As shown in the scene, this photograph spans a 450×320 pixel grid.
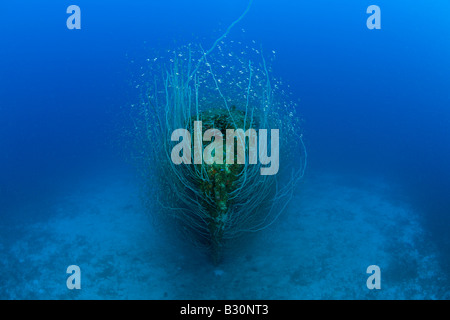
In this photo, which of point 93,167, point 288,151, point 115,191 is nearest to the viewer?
point 288,151

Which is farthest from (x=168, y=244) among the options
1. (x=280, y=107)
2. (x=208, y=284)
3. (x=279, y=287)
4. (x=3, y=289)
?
(x=280, y=107)

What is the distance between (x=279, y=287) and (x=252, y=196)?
1.42 meters

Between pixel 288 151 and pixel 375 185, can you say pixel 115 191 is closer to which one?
pixel 288 151

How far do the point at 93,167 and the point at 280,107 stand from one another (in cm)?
536

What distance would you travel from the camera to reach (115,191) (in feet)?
24.8

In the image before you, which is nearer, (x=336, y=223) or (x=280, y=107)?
(x=280, y=107)

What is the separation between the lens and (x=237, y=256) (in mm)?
5598

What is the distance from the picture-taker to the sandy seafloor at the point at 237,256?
5.13 m

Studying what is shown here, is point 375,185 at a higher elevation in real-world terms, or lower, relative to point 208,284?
higher

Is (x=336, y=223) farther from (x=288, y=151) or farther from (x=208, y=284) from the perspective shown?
(x=208, y=284)

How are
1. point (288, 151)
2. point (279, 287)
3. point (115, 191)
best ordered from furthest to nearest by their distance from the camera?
point (115, 191)
point (288, 151)
point (279, 287)

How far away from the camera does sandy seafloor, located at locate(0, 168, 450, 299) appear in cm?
513

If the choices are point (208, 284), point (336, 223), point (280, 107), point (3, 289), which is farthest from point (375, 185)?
point (3, 289)
